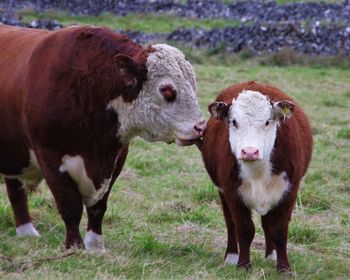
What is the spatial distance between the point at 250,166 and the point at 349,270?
3.63ft

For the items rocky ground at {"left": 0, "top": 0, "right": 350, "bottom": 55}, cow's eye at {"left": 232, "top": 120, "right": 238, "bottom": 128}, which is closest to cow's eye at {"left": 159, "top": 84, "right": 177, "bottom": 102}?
cow's eye at {"left": 232, "top": 120, "right": 238, "bottom": 128}

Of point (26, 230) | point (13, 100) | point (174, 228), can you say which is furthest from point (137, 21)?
point (13, 100)

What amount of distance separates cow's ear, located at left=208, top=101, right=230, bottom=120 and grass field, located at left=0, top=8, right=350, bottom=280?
1.01 metres

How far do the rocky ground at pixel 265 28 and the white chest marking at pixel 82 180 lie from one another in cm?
1317

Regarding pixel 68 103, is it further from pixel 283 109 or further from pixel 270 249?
pixel 270 249

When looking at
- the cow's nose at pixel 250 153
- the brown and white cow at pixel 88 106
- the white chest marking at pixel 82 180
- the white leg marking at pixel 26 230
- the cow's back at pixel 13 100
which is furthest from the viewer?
the white leg marking at pixel 26 230

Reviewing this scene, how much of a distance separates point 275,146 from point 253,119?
0.97ft

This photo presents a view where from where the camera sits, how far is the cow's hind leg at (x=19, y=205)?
21.5ft

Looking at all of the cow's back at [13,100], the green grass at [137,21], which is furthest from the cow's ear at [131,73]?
the green grass at [137,21]

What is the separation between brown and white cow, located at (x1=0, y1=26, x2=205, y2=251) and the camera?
546 centimetres

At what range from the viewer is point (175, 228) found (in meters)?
6.98

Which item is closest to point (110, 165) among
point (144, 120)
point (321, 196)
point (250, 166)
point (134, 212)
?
point (144, 120)

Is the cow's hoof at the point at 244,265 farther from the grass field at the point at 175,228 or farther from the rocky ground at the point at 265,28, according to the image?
the rocky ground at the point at 265,28

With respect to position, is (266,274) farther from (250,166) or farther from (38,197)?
(38,197)
